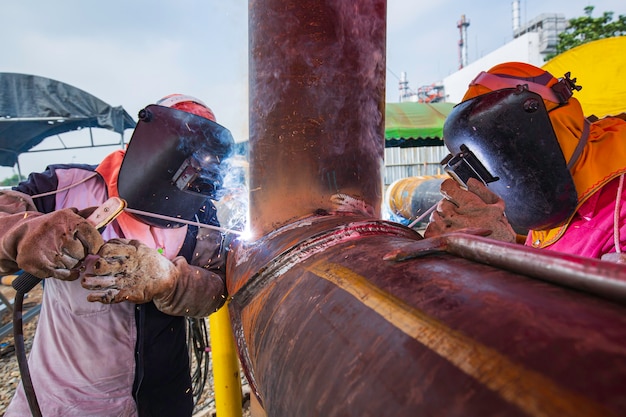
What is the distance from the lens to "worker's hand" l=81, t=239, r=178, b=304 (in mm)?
1386

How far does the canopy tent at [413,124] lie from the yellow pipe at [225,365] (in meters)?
9.69

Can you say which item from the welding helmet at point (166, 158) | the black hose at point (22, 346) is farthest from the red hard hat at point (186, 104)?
the black hose at point (22, 346)

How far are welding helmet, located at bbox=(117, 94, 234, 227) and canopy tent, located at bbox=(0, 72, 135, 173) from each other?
7.76 m

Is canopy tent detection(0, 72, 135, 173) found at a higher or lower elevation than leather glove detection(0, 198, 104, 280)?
higher

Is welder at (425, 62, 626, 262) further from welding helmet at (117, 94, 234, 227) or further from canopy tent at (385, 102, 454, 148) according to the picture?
canopy tent at (385, 102, 454, 148)

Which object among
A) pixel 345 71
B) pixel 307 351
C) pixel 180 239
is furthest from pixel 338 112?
pixel 180 239

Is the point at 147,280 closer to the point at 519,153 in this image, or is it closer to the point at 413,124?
the point at 519,153

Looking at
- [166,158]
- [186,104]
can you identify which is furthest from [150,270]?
[186,104]

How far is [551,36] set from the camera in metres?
21.8

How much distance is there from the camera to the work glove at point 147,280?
4.59ft

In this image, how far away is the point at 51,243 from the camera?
1.31 meters

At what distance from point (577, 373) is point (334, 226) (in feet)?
2.05

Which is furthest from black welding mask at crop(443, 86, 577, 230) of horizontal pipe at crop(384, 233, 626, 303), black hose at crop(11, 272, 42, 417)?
black hose at crop(11, 272, 42, 417)

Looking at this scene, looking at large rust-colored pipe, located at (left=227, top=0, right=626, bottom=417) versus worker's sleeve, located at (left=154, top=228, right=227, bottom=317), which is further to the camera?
worker's sleeve, located at (left=154, top=228, right=227, bottom=317)
